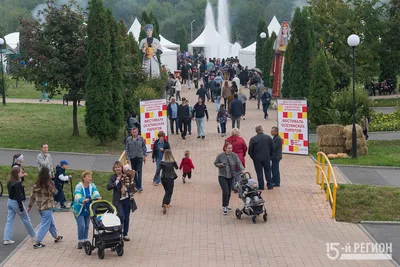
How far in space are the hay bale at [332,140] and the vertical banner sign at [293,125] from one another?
0.85 meters

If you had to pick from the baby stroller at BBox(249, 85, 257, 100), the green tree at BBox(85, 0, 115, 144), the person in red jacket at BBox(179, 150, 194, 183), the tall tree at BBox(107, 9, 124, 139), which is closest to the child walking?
the tall tree at BBox(107, 9, 124, 139)

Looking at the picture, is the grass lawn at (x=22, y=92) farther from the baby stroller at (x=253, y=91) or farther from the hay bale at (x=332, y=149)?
the hay bale at (x=332, y=149)

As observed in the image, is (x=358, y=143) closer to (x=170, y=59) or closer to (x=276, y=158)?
(x=276, y=158)

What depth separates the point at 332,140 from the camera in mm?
23078

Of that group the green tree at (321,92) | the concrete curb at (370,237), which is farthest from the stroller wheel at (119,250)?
the green tree at (321,92)

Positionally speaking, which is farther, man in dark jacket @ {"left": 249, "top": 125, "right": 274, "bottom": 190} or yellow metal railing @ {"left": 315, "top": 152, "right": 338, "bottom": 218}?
man in dark jacket @ {"left": 249, "top": 125, "right": 274, "bottom": 190}

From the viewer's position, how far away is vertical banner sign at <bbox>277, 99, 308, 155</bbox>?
2236 cm

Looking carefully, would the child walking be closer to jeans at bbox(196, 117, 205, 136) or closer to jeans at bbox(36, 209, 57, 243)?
jeans at bbox(196, 117, 205, 136)

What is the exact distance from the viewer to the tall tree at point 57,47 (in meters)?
25.7

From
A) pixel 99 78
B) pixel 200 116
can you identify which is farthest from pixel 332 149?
pixel 99 78

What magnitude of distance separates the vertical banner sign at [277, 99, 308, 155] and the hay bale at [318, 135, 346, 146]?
2.80 ft

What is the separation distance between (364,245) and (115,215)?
4539 millimetres

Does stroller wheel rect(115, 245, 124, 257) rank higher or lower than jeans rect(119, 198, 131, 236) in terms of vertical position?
lower

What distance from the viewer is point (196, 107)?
88.3ft
